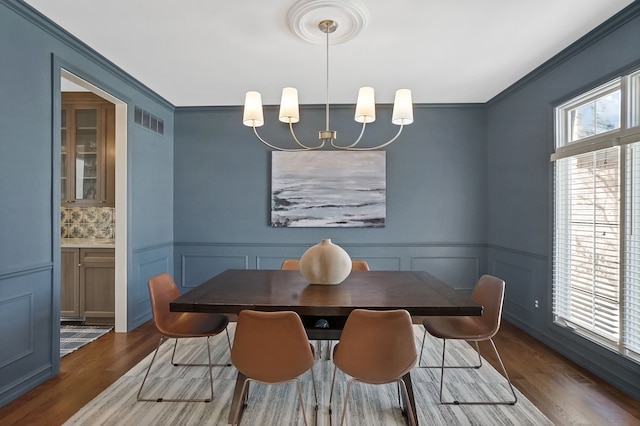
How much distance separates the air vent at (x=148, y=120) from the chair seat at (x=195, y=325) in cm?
236

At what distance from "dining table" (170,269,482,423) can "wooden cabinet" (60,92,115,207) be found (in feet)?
7.27

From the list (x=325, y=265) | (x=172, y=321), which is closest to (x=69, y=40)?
(x=172, y=321)

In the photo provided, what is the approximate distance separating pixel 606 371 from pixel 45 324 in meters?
4.17

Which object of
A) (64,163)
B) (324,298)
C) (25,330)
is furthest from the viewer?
(64,163)

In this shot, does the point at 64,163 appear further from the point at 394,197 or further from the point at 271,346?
the point at 394,197

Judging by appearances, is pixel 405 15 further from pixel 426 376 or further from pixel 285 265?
pixel 426 376

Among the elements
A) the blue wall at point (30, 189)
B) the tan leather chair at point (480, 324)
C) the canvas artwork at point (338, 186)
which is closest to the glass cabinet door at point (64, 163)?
the blue wall at point (30, 189)

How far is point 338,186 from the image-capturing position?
452 cm

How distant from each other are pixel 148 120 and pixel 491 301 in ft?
13.1

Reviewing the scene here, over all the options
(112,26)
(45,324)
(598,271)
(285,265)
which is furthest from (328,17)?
(45,324)

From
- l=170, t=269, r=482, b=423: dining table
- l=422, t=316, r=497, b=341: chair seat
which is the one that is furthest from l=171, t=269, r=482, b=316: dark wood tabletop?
l=422, t=316, r=497, b=341: chair seat

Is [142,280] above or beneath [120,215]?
beneath

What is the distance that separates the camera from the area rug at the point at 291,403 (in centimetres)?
210

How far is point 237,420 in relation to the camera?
1924 mm
